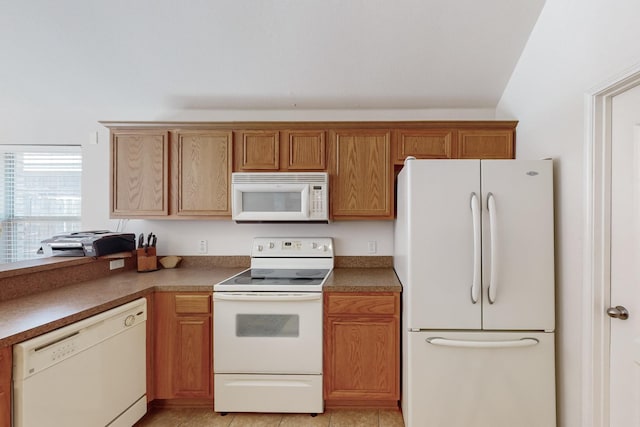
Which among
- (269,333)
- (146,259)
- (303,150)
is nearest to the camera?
(269,333)

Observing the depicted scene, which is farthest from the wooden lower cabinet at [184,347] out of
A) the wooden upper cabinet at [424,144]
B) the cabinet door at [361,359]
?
the wooden upper cabinet at [424,144]

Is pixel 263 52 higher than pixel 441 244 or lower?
higher

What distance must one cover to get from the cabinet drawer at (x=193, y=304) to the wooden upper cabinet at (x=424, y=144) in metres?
1.73

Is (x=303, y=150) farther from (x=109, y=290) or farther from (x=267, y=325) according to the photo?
(x=109, y=290)

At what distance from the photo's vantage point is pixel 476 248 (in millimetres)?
1757

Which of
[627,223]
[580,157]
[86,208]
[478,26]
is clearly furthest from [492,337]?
[86,208]

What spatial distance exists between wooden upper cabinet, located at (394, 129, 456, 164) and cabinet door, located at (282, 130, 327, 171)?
0.60m

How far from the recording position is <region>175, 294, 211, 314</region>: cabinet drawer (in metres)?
2.17

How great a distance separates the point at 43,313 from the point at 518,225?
2512mm

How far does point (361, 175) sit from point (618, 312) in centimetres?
167

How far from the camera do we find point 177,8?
2006 mm

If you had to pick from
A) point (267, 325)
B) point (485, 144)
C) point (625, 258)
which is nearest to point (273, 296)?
point (267, 325)

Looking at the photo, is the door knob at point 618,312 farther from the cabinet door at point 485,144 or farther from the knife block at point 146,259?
the knife block at point 146,259

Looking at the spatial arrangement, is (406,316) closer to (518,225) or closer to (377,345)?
(377,345)
